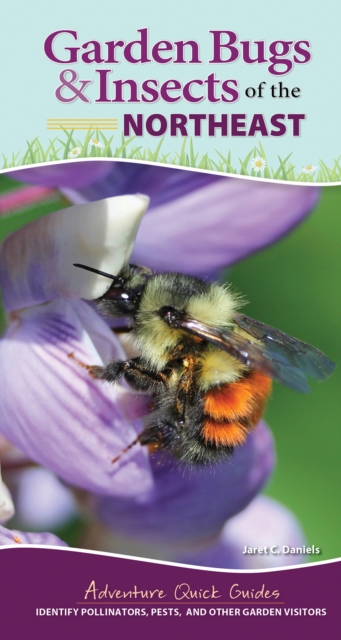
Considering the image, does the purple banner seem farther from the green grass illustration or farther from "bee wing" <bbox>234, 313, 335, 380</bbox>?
the green grass illustration

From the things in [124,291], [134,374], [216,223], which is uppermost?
[216,223]

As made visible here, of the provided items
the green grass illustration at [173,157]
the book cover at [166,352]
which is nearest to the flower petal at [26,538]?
the book cover at [166,352]

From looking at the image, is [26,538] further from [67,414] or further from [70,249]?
[70,249]

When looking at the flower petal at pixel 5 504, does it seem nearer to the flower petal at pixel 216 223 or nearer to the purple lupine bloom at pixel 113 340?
the purple lupine bloom at pixel 113 340

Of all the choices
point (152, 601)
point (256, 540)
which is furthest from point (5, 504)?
point (256, 540)

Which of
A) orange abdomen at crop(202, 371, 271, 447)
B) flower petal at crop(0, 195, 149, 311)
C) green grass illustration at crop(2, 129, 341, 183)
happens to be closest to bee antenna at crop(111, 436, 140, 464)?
orange abdomen at crop(202, 371, 271, 447)

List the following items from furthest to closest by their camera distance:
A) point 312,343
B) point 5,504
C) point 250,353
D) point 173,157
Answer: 1. point 312,343
2. point 173,157
3. point 5,504
4. point 250,353

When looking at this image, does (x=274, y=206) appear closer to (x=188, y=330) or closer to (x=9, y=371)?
(x=188, y=330)
